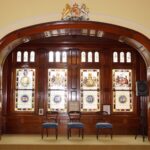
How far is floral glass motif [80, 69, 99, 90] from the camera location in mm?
9668

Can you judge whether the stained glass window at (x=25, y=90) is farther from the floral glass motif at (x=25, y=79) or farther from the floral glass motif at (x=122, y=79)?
the floral glass motif at (x=122, y=79)

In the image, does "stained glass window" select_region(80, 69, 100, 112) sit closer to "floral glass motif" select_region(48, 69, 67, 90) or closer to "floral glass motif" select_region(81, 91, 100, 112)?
"floral glass motif" select_region(81, 91, 100, 112)

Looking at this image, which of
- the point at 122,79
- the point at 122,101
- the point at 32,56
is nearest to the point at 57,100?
the point at 32,56

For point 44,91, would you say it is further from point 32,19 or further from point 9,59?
point 32,19

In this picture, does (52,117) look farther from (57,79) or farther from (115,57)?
(115,57)

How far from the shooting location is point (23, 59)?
31.8 feet

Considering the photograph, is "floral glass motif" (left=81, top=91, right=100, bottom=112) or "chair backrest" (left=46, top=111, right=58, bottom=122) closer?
"chair backrest" (left=46, top=111, right=58, bottom=122)

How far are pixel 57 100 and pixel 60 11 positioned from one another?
404 centimetres

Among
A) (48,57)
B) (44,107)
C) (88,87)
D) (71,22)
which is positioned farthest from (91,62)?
(71,22)

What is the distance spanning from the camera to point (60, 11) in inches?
245

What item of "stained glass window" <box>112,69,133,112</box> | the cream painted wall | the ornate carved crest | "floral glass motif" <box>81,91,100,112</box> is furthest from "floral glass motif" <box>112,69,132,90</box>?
the ornate carved crest

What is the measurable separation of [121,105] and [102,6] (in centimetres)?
432

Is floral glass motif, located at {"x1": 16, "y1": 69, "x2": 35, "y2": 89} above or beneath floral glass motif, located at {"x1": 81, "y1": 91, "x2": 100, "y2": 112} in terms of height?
above

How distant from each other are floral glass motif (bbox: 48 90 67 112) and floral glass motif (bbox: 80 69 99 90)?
69cm
